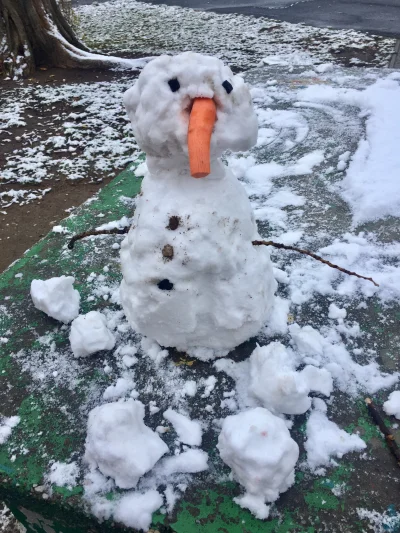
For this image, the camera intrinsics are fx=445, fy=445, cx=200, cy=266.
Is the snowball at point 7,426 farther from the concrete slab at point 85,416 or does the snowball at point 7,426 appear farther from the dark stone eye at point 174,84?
the dark stone eye at point 174,84

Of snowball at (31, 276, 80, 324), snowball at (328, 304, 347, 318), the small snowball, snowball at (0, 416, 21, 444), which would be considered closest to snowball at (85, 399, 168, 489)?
the small snowball

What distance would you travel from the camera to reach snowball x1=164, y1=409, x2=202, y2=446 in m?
1.26

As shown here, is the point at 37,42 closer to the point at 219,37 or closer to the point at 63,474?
the point at 219,37

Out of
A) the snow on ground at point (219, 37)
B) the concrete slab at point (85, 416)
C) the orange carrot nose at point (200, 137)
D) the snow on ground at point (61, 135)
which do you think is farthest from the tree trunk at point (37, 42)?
the orange carrot nose at point (200, 137)

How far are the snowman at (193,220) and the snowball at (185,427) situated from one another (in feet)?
0.72

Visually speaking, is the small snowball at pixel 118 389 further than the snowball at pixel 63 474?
Yes

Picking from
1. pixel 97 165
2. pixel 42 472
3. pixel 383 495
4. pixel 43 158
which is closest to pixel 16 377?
pixel 42 472

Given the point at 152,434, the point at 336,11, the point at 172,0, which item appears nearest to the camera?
the point at 152,434

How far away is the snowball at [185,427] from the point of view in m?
1.26

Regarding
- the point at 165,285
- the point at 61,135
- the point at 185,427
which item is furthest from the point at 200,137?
the point at 61,135

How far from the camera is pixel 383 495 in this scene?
1.14 m

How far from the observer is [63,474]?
1220mm

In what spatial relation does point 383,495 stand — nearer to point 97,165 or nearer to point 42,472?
point 42,472

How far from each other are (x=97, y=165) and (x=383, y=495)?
3.30 m
